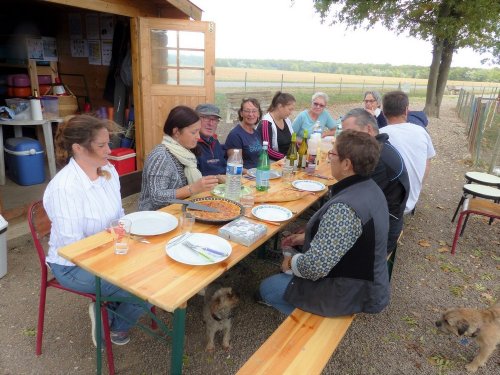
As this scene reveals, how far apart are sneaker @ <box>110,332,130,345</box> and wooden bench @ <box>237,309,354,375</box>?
118 centimetres

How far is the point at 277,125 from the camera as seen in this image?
4625mm

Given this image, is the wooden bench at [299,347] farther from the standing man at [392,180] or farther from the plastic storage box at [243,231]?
the standing man at [392,180]

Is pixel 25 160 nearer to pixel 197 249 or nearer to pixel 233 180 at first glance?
pixel 233 180

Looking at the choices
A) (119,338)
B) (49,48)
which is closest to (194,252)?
(119,338)

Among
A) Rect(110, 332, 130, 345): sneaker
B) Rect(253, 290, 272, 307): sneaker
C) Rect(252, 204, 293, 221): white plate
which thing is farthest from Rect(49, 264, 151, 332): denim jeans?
Rect(253, 290, 272, 307): sneaker

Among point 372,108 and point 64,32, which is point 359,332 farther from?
point 64,32

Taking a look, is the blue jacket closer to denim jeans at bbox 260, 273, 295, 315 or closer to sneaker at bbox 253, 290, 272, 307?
sneaker at bbox 253, 290, 272, 307

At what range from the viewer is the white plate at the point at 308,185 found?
3.02 metres

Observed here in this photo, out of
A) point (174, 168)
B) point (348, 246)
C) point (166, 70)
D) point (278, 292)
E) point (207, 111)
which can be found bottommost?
point (278, 292)

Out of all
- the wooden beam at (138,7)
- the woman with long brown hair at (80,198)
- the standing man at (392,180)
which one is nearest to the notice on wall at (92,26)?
the wooden beam at (138,7)

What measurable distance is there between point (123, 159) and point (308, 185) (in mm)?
3292

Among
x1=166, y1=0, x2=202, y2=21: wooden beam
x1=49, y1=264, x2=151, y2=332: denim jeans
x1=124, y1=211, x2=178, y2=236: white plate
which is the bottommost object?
x1=49, y1=264, x2=151, y2=332: denim jeans

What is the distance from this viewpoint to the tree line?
64.5 metres

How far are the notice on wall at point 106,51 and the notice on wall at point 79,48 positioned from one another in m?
0.40
